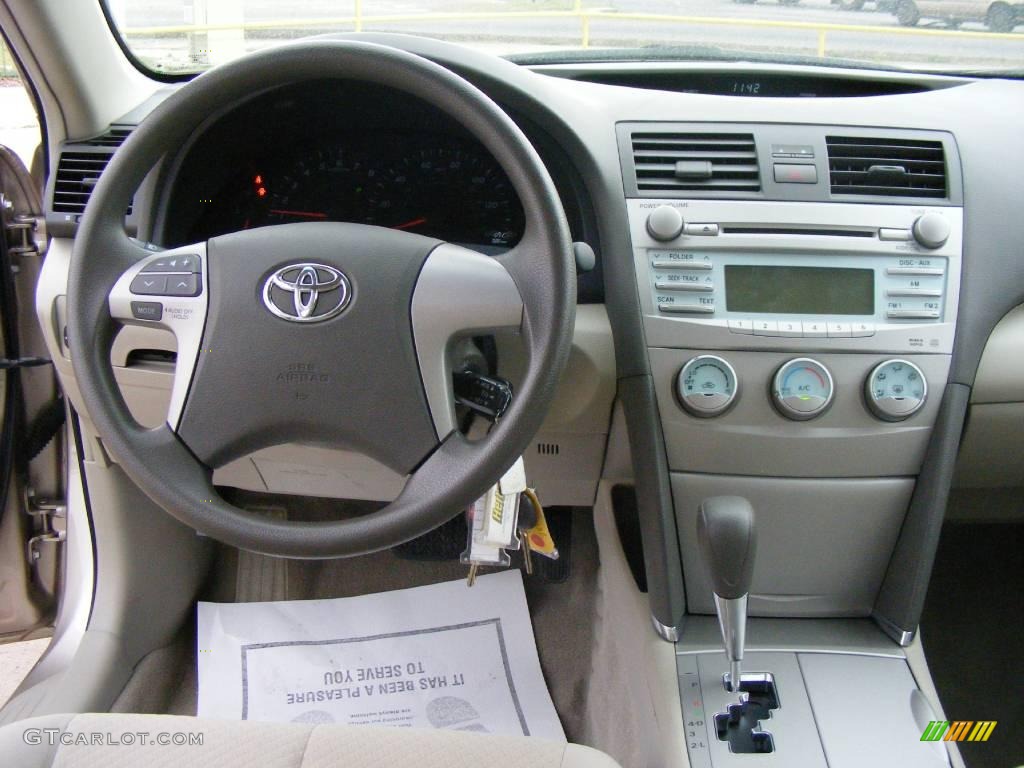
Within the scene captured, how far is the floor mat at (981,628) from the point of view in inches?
59.1

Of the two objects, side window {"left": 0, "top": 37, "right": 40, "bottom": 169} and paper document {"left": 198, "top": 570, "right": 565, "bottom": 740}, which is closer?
side window {"left": 0, "top": 37, "right": 40, "bottom": 169}

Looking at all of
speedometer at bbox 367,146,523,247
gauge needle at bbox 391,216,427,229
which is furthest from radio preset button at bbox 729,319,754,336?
gauge needle at bbox 391,216,427,229

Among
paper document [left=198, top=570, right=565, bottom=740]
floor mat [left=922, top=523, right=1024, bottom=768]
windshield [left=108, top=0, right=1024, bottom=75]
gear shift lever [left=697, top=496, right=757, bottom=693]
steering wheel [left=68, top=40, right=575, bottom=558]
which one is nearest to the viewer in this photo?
steering wheel [left=68, top=40, right=575, bottom=558]

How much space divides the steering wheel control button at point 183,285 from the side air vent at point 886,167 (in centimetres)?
72

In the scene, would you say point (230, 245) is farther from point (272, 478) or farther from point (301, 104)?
point (272, 478)

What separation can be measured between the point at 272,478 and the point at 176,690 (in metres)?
0.48

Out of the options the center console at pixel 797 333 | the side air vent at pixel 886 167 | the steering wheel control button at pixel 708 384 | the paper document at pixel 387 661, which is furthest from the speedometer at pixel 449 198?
the paper document at pixel 387 661

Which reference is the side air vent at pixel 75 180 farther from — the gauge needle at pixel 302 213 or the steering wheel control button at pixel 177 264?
the steering wheel control button at pixel 177 264

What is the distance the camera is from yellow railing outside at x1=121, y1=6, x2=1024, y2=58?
1286 millimetres

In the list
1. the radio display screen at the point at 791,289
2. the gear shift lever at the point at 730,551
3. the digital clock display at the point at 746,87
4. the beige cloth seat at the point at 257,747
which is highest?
the digital clock display at the point at 746,87

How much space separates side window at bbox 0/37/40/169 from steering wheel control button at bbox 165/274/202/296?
1.79 feet

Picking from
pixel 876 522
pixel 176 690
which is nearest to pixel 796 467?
pixel 876 522

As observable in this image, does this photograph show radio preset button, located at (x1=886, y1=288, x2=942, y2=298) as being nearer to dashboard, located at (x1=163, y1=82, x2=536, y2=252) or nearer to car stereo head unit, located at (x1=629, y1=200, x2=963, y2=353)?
car stereo head unit, located at (x1=629, y1=200, x2=963, y2=353)

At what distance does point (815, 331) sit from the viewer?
1.04m
